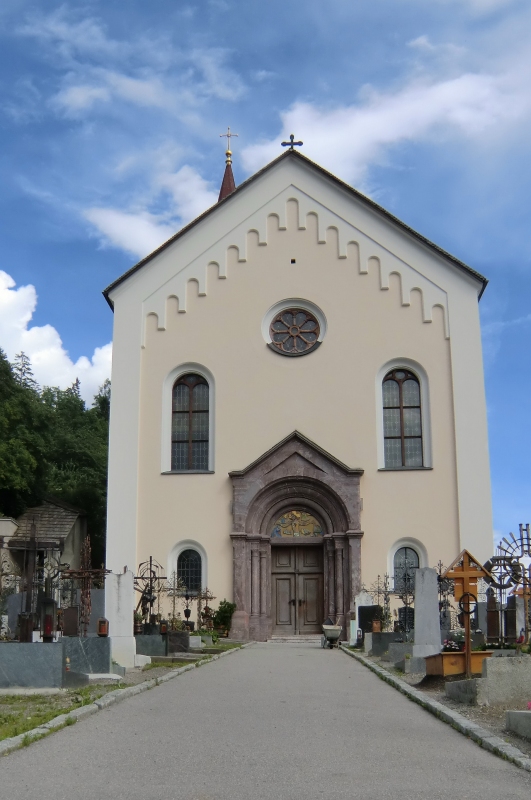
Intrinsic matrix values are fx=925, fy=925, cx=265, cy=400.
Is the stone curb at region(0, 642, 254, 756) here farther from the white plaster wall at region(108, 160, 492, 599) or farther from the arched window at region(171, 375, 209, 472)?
the arched window at region(171, 375, 209, 472)

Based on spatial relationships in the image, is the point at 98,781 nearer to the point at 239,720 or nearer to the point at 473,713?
the point at 239,720

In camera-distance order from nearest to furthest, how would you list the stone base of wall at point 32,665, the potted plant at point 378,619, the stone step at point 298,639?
the stone base of wall at point 32,665 → the potted plant at point 378,619 → the stone step at point 298,639

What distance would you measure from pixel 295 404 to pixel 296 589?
5.40 meters

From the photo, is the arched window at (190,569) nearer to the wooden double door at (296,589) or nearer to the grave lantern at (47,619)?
the wooden double door at (296,589)

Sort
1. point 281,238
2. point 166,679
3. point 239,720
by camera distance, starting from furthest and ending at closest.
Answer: point 281,238 < point 166,679 < point 239,720

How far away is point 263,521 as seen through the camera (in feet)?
87.6

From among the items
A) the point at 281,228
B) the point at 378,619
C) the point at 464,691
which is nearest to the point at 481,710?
the point at 464,691

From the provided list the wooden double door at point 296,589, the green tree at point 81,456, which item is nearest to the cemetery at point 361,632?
the wooden double door at point 296,589

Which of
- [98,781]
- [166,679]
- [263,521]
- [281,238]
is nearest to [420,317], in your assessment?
[281,238]

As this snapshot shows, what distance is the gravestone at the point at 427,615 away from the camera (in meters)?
15.6

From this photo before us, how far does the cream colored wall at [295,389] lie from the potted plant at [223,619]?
71 centimetres

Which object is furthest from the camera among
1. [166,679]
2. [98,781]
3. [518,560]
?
[518,560]

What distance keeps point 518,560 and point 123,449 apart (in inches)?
516

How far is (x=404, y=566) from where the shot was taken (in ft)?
84.8
